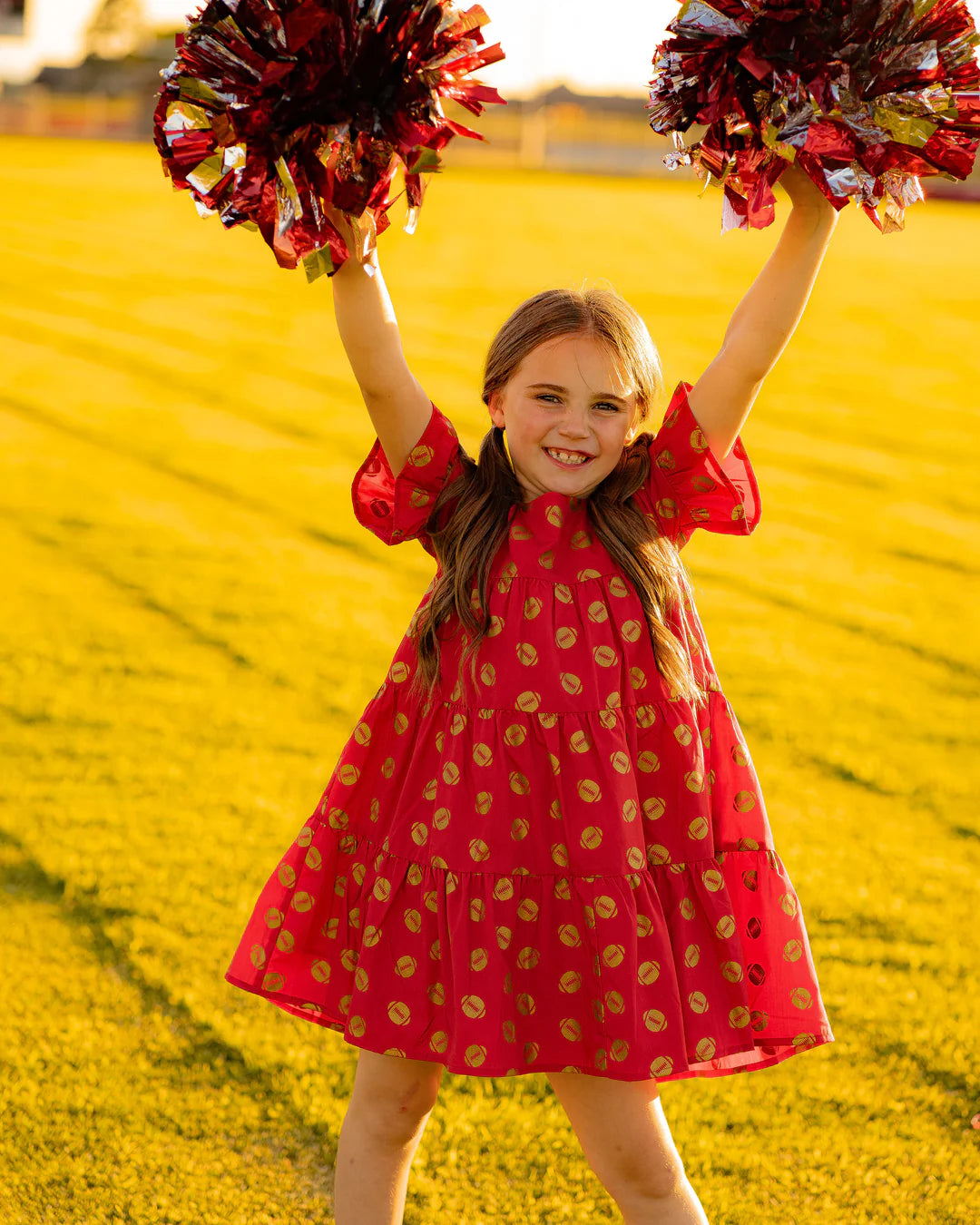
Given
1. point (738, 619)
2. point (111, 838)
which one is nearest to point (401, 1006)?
point (111, 838)

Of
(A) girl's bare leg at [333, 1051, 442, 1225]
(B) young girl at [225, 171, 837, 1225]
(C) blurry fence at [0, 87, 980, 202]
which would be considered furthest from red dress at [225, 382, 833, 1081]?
(C) blurry fence at [0, 87, 980, 202]

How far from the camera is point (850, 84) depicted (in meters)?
1.93

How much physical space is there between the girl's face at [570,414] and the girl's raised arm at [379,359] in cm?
16

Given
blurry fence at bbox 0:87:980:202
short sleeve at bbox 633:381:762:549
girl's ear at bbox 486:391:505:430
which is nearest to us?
short sleeve at bbox 633:381:762:549

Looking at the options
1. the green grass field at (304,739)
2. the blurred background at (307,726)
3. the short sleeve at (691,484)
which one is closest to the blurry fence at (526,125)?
the blurred background at (307,726)

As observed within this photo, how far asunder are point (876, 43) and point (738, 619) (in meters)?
4.78

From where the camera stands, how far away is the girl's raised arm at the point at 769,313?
6.91 feet

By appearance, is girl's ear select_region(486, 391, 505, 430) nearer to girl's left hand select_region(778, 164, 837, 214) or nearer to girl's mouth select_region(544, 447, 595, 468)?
girl's mouth select_region(544, 447, 595, 468)

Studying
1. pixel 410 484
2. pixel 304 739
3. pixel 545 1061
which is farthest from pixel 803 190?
pixel 304 739

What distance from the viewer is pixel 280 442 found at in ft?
31.0

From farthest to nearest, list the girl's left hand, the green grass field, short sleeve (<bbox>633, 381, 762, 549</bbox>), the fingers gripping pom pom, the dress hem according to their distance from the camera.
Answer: the green grass field < short sleeve (<bbox>633, 381, 762, 549</bbox>) < the girl's left hand < the dress hem < the fingers gripping pom pom

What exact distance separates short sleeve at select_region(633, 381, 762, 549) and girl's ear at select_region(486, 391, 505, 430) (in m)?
0.25

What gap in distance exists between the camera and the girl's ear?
7.60 feet

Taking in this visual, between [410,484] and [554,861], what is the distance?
2.03 feet
